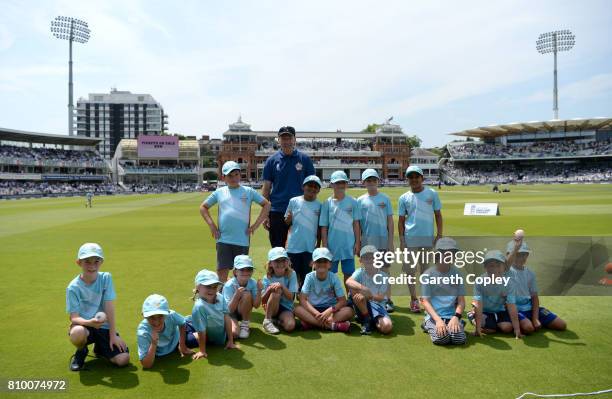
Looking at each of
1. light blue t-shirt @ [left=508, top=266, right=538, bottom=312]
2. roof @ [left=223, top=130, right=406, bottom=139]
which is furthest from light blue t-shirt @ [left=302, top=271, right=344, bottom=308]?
roof @ [left=223, top=130, right=406, bottom=139]

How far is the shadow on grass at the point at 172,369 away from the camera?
13.4 feet

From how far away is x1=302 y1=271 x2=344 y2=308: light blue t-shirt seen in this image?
5.55m

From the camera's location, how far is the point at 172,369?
170 inches

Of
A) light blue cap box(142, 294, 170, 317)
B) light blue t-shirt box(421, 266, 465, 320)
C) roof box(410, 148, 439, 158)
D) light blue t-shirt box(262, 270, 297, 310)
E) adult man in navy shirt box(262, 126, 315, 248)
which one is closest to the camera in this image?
light blue cap box(142, 294, 170, 317)

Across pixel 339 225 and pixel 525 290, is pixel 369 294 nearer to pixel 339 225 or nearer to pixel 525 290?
pixel 339 225

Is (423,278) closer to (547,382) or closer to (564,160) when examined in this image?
(547,382)

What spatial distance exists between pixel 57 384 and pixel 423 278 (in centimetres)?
405

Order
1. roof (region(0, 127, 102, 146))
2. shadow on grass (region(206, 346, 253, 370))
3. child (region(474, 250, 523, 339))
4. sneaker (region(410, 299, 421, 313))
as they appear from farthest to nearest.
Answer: roof (region(0, 127, 102, 146)), sneaker (region(410, 299, 421, 313)), child (region(474, 250, 523, 339)), shadow on grass (region(206, 346, 253, 370))

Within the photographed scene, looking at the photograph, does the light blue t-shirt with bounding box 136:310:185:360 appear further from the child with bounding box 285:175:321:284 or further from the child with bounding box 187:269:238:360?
the child with bounding box 285:175:321:284

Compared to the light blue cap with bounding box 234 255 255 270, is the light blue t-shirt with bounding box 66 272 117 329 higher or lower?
lower

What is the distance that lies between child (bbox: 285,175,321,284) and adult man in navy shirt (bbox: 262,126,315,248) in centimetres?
47

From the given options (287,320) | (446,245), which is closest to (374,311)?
(287,320)

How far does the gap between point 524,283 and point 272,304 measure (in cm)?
309

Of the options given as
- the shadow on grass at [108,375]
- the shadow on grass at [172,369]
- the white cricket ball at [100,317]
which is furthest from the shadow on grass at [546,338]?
the white cricket ball at [100,317]
